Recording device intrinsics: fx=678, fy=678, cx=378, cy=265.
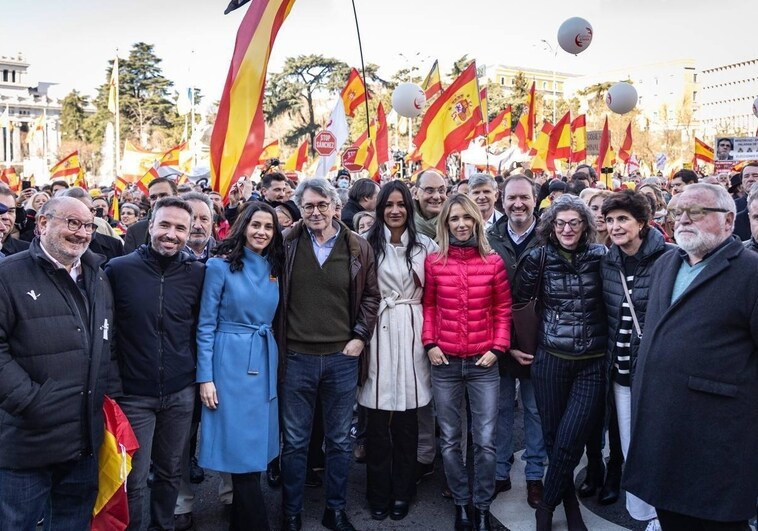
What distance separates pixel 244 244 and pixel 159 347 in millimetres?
786

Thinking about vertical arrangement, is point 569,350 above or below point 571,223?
below

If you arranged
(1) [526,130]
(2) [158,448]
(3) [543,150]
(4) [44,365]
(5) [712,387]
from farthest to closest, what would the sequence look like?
(1) [526,130], (3) [543,150], (2) [158,448], (4) [44,365], (5) [712,387]

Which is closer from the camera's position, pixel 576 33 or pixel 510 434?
pixel 510 434

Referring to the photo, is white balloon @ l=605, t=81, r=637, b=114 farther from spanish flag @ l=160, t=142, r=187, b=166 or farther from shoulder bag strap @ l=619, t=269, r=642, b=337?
shoulder bag strap @ l=619, t=269, r=642, b=337

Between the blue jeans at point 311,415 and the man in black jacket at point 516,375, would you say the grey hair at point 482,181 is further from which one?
the blue jeans at point 311,415

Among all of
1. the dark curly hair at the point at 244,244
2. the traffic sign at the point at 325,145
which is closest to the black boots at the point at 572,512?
the dark curly hair at the point at 244,244

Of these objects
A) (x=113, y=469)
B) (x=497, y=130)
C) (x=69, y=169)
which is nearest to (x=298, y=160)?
(x=69, y=169)

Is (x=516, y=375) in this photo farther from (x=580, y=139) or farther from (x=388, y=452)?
(x=580, y=139)

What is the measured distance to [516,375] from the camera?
4.55 metres

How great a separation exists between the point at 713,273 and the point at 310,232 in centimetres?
228

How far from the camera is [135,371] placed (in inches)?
141

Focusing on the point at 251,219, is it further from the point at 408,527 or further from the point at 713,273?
the point at 713,273

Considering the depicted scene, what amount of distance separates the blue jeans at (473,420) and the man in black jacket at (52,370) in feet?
6.53

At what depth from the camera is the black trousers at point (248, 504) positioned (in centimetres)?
386
